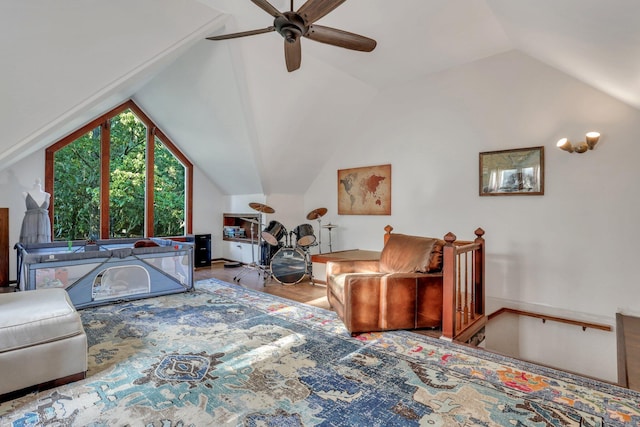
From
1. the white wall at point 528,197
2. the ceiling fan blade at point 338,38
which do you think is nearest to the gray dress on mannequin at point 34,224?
the ceiling fan blade at point 338,38

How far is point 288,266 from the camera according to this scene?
5246mm

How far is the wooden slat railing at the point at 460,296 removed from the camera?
296 centimetres

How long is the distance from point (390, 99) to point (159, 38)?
11.4 ft

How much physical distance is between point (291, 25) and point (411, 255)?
236 centimetres

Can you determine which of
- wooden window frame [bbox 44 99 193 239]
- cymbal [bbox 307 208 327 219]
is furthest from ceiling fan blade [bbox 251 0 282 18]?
wooden window frame [bbox 44 99 193 239]

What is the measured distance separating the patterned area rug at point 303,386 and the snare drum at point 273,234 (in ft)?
6.40

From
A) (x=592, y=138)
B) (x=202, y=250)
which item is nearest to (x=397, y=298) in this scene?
(x=592, y=138)

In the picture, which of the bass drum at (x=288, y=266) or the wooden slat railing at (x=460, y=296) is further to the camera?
the bass drum at (x=288, y=266)

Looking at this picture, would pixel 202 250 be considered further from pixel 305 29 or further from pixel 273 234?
pixel 305 29

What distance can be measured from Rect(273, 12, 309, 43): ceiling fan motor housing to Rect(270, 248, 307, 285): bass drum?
3228 mm

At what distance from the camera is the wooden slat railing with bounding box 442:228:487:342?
2955 millimetres

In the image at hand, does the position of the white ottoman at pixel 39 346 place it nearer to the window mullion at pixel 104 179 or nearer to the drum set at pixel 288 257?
Answer: the drum set at pixel 288 257

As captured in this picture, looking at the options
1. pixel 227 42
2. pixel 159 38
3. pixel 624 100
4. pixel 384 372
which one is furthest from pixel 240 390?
pixel 624 100

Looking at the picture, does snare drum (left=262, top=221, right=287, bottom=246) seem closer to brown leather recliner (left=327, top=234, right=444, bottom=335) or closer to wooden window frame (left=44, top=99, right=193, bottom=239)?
brown leather recliner (left=327, top=234, right=444, bottom=335)
